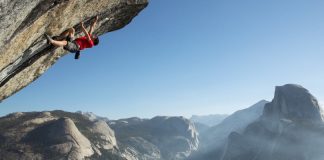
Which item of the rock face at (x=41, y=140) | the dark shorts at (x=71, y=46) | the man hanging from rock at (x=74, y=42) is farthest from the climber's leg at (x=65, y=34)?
the rock face at (x=41, y=140)

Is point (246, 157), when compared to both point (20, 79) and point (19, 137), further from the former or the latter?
point (20, 79)

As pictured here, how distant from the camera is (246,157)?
17375 cm

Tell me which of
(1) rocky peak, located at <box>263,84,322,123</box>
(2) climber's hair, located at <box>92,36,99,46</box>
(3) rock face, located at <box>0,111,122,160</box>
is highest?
(2) climber's hair, located at <box>92,36,99,46</box>

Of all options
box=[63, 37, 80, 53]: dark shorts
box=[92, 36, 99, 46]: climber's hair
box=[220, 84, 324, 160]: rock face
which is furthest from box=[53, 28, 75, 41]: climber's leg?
box=[220, 84, 324, 160]: rock face

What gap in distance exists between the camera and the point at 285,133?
15900cm

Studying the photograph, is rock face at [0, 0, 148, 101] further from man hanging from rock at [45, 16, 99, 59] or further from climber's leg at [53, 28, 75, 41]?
man hanging from rock at [45, 16, 99, 59]

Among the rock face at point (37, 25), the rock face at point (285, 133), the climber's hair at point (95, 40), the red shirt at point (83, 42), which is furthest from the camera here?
the rock face at point (285, 133)

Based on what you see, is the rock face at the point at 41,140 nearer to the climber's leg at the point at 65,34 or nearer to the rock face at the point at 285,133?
the rock face at the point at 285,133

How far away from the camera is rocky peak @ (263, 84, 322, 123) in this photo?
166500mm

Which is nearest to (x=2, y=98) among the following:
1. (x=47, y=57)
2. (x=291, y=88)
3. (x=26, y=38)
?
(x=47, y=57)

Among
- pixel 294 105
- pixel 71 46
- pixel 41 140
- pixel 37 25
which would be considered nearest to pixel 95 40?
pixel 71 46

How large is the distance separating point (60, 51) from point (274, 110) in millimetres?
178302

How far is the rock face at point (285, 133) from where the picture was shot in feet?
485

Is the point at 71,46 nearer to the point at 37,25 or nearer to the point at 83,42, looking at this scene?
the point at 83,42
